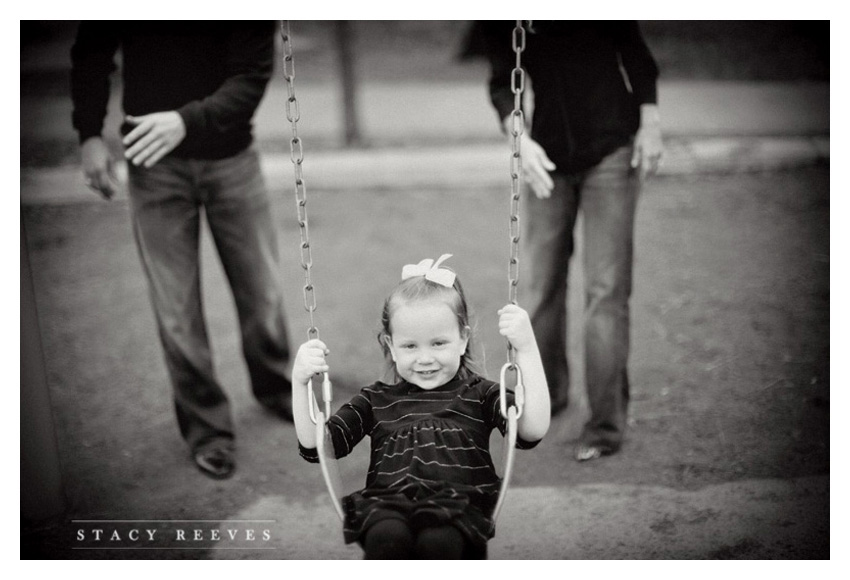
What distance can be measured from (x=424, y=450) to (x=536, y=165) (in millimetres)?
1050

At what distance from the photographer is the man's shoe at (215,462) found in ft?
10.4

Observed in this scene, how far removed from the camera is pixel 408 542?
2.20 m

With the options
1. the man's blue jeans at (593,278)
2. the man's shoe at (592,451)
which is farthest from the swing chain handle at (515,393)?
the man's shoe at (592,451)

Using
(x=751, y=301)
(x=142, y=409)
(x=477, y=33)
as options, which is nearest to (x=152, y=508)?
(x=142, y=409)

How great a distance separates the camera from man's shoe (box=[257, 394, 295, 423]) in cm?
331

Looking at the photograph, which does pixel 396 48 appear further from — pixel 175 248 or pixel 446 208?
pixel 175 248

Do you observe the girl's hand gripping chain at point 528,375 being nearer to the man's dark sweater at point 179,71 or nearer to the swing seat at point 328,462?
the swing seat at point 328,462

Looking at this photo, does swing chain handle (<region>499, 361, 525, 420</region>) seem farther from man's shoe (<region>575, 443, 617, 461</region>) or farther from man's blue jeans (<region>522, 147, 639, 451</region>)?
man's shoe (<region>575, 443, 617, 461</region>)

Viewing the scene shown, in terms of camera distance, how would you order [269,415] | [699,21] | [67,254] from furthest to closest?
[269,415]
[67,254]
[699,21]

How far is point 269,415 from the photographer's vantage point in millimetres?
3332

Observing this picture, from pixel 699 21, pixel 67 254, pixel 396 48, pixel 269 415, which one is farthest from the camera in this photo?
pixel 396 48

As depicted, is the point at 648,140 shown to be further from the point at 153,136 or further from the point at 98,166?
the point at 98,166
